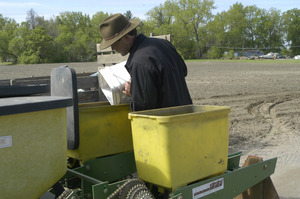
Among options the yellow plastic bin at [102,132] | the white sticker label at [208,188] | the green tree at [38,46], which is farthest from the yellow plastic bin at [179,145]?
the green tree at [38,46]

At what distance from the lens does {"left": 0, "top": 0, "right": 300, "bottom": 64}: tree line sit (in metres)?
A: 67.3

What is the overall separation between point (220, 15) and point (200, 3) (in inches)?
367

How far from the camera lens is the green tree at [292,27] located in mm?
84188

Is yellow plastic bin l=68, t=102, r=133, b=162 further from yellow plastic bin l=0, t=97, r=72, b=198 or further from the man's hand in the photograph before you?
yellow plastic bin l=0, t=97, r=72, b=198

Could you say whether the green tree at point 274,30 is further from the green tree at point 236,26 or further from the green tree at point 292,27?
the green tree at point 236,26

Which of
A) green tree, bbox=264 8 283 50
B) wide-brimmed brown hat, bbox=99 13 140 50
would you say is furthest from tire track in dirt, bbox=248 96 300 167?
green tree, bbox=264 8 283 50

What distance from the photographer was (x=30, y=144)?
218 cm

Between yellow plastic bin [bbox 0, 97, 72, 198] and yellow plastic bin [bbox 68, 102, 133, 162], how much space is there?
0.95m

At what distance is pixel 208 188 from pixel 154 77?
42.0 inches

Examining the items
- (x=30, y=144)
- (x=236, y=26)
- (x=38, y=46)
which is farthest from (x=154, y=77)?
(x=236, y=26)

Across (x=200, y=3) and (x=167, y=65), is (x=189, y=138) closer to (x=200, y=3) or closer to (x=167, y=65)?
(x=167, y=65)

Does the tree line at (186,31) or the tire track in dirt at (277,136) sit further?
the tree line at (186,31)

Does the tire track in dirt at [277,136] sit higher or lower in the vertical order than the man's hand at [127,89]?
lower

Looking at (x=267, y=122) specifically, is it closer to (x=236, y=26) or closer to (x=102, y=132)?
(x=102, y=132)
